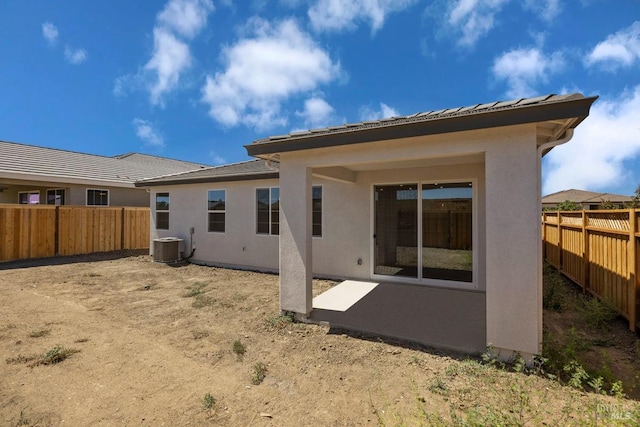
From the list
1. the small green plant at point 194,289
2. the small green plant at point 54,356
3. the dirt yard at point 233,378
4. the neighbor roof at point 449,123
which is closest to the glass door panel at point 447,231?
the neighbor roof at point 449,123

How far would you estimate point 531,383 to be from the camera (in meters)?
3.20

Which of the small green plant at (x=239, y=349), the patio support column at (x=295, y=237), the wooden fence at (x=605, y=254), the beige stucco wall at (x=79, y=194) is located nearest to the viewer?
the small green plant at (x=239, y=349)

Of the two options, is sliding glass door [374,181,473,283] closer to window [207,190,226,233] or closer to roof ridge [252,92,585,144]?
roof ridge [252,92,585,144]

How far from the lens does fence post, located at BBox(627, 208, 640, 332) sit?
4.43m

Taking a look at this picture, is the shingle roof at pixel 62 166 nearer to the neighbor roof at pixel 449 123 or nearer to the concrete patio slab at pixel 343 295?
the neighbor roof at pixel 449 123

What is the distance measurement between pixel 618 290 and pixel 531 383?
3.41 meters

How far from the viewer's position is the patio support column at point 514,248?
11.3 feet

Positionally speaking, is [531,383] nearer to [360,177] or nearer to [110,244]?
[360,177]

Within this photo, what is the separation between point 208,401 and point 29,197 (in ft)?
66.7

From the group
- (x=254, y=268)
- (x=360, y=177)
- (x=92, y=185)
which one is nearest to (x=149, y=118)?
(x=92, y=185)

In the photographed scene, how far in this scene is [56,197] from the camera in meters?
15.1

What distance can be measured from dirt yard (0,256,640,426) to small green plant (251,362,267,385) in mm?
27

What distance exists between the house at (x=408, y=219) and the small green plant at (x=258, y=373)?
152 cm

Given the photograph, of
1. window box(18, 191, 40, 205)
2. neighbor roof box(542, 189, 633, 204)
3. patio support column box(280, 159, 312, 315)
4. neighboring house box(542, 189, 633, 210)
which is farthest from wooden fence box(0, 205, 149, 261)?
neighbor roof box(542, 189, 633, 204)
